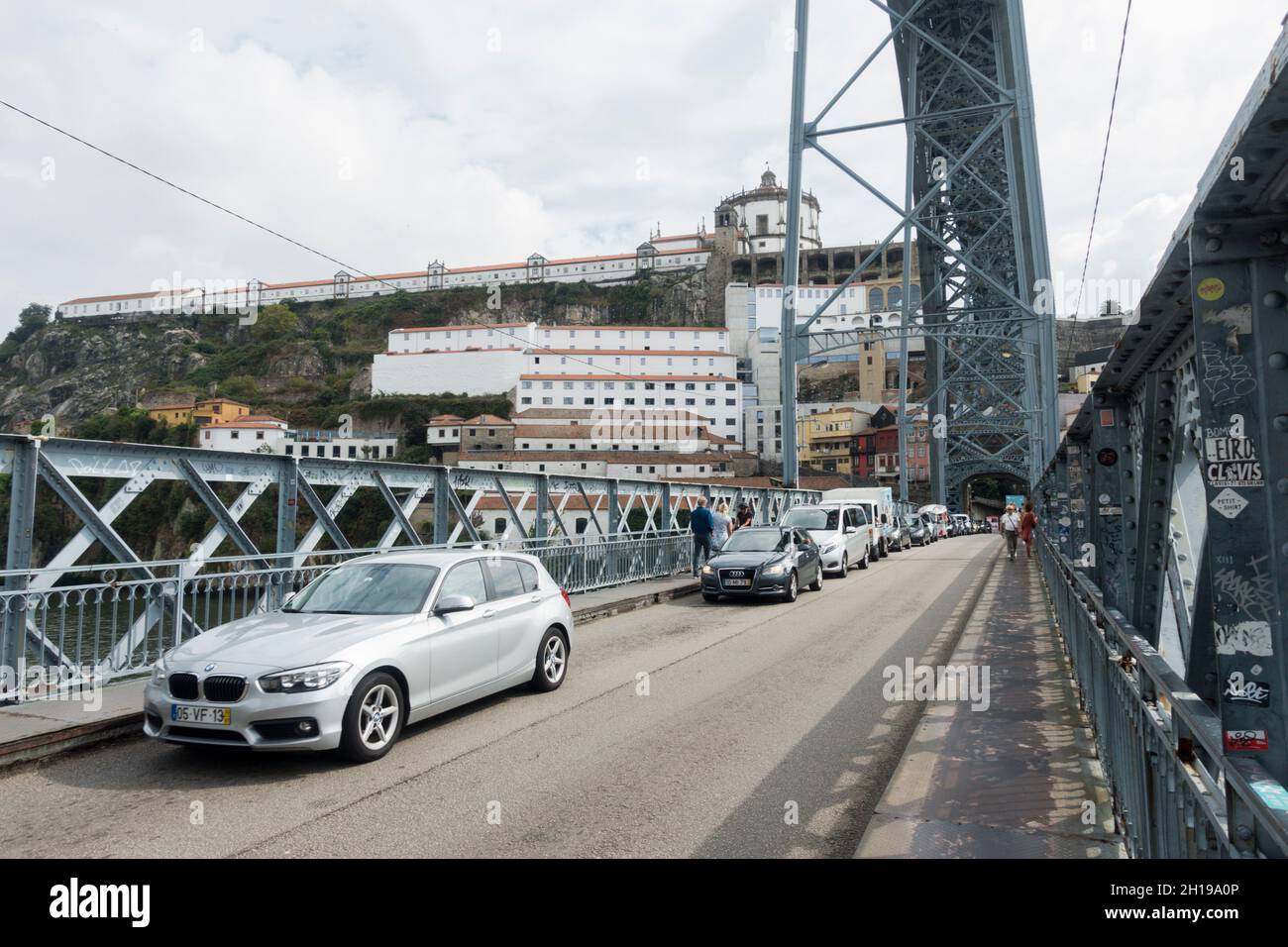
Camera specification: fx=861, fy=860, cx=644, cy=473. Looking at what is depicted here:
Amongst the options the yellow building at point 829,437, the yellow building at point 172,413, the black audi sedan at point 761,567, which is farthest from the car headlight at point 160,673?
the yellow building at point 172,413

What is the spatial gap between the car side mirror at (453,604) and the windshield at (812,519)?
16.0 meters

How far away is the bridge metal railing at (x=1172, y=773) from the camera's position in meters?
2.19

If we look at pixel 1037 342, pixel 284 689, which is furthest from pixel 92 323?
pixel 284 689

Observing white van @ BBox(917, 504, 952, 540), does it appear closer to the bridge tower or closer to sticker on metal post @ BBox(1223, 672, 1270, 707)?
the bridge tower

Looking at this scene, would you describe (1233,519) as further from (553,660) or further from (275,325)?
(275,325)

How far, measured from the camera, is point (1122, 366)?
15.5ft

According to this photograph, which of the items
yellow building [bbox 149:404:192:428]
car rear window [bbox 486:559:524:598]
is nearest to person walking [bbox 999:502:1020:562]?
car rear window [bbox 486:559:524:598]

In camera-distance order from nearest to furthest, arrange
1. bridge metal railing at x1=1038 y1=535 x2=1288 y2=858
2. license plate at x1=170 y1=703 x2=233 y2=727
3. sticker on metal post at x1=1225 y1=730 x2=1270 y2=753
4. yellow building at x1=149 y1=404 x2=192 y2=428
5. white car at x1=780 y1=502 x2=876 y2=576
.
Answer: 1. bridge metal railing at x1=1038 y1=535 x2=1288 y2=858
2. sticker on metal post at x1=1225 y1=730 x2=1270 y2=753
3. license plate at x1=170 y1=703 x2=233 y2=727
4. white car at x1=780 y1=502 x2=876 y2=576
5. yellow building at x1=149 y1=404 x2=192 y2=428

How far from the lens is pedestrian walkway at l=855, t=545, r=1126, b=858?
4.39 metres

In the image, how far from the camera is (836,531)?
22453 mm

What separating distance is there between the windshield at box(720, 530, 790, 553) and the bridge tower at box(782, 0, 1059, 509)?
11338 mm

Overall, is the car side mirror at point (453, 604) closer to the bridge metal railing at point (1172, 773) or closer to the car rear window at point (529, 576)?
the car rear window at point (529, 576)
